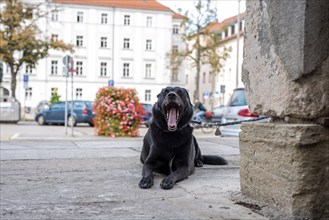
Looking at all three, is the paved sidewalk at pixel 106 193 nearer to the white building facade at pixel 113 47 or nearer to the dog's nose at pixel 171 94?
the dog's nose at pixel 171 94

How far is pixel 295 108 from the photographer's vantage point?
2.94 metres

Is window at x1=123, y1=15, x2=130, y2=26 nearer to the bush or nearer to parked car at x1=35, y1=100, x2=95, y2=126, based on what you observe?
parked car at x1=35, y1=100, x2=95, y2=126

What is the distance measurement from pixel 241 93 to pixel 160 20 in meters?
50.3

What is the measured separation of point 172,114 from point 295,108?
1.92 metres

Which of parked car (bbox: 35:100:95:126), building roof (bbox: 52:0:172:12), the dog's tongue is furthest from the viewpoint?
building roof (bbox: 52:0:172:12)

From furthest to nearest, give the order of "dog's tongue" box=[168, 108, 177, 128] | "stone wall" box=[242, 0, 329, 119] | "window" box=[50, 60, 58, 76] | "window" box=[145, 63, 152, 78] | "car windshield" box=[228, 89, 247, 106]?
"window" box=[145, 63, 152, 78] → "window" box=[50, 60, 58, 76] → "car windshield" box=[228, 89, 247, 106] → "dog's tongue" box=[168, 108, 177, 128] → "stone wall" box=[242, 0, 329, 119]

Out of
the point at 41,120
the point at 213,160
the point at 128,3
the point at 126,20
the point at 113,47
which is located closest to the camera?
the point at 213,160

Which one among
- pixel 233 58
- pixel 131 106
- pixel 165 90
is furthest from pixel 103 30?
pixel 165 90

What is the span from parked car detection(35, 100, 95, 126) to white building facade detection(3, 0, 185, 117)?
31642 mm

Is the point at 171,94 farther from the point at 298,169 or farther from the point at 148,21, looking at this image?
the point at 148,21

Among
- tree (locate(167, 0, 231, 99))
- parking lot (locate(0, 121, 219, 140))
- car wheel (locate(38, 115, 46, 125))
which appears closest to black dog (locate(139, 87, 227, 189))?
→ parking lot (locate(0, 121, 219, 140))

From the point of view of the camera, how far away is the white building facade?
5816cm

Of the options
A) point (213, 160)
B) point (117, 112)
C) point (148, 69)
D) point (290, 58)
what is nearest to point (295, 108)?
point (290, 58)

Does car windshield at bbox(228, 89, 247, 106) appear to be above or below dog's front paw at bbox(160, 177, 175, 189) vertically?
above
